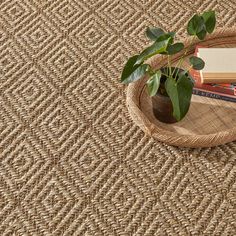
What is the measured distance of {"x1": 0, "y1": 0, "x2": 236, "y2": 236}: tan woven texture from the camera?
99cm

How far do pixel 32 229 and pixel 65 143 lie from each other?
0.71 ft

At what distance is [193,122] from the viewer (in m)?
1.08

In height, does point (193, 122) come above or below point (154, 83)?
below

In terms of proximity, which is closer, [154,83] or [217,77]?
[154,83]

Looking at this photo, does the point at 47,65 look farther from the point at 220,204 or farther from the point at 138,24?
the point at 220,204

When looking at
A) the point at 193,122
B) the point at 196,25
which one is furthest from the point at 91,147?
the point at 196,25

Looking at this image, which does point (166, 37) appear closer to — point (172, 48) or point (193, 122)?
point (172, 48)

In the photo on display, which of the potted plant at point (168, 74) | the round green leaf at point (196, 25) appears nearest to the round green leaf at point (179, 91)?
the potted plant at point (168, 74)

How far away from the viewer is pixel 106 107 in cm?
118

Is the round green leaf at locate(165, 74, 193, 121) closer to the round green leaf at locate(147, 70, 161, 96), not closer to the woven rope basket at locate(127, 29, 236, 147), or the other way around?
the round green leaf at locate(147, 70, 161, 96)

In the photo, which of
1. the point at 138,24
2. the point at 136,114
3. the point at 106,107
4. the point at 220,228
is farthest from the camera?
the point at 138,24

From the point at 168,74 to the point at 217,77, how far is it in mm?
138

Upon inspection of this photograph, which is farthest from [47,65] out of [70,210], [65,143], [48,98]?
[70,210]

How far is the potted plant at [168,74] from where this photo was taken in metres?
0.94
